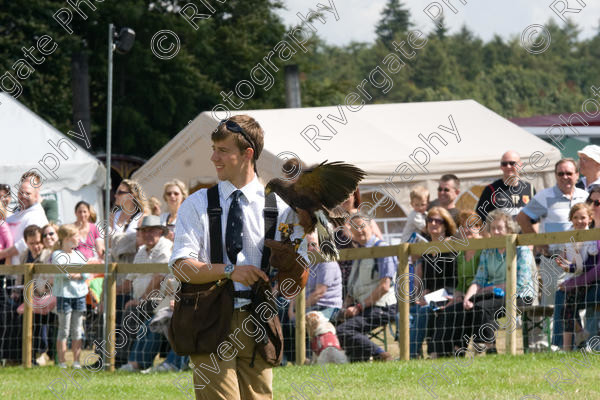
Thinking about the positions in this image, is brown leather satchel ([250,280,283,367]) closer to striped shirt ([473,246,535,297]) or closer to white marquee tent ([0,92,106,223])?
striped shirt ([473,246,535,297])

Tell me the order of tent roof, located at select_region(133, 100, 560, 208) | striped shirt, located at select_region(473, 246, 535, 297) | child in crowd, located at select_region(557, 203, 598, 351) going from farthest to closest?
tent roof, located at select_region(133, 100, 560, 208), striped shirt, located at select_region(473, 246, 535, 297), child in crowd, located at select_region(557, 203, 598, 351)

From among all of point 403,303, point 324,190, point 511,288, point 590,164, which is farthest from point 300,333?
point 324,190

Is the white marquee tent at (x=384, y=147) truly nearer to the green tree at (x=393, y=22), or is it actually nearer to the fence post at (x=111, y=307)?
the fence post at (x=111, y=307)

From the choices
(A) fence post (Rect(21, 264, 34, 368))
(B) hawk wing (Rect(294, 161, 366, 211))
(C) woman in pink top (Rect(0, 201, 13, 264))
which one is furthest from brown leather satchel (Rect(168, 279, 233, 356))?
(C) woman in pink top (Rect(0, 201, 13, 264))

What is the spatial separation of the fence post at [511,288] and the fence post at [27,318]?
209 inches

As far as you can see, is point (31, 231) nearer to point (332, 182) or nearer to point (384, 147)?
point (384, 147)

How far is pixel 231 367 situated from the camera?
445 cm

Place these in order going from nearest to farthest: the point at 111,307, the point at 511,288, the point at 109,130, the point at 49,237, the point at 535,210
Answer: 1. the point at 511,288
2. the point at 535,210
3. the point at 111,307
4. the point at 109,130
5. the point at 49,237

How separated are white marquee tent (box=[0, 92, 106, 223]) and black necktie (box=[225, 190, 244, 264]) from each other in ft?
37.4

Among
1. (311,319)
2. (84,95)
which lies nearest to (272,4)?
(84,95)

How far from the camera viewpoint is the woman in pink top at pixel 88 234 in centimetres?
1182

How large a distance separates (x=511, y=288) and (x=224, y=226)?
16.5 feet

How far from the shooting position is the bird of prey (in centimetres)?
422

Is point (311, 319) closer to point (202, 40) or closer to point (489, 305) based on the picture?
point (489, 305)
